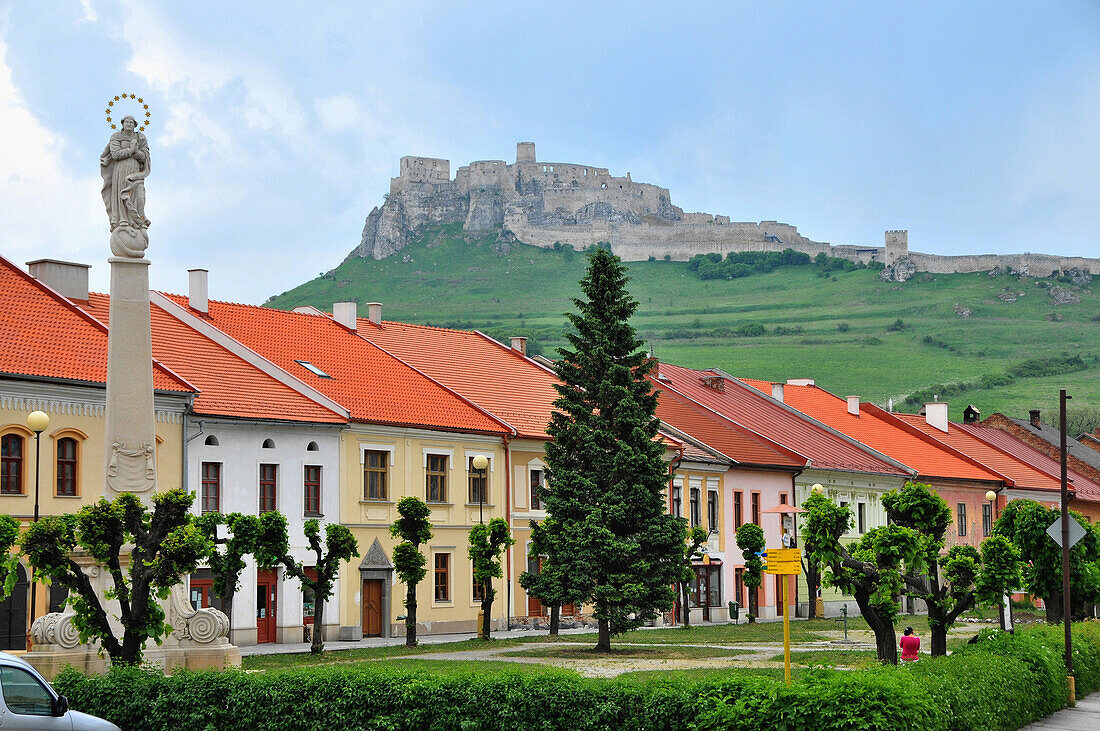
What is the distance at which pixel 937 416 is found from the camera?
77688 mm

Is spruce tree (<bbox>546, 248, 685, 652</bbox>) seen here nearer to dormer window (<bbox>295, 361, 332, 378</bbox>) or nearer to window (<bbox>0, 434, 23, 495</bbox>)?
dormer window (<bbox>295, 361, 332, 378</bbox>)

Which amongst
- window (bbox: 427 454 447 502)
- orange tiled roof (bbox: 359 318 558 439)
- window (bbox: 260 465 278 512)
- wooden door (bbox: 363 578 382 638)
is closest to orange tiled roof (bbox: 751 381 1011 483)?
orange tiled roof (bbox: 359 318 558 439)

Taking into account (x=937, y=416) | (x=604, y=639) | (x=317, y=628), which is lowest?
(x=604, y=639)

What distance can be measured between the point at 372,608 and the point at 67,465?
39.6 feet

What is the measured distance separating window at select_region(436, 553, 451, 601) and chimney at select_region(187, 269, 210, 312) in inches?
449

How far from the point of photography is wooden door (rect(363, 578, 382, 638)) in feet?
133

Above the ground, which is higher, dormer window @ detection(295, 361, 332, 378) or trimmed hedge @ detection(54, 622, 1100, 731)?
dormer window @ detection(295, 361, 332, 378)

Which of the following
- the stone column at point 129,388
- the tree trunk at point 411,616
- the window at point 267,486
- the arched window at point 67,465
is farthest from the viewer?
the window at point 267,486

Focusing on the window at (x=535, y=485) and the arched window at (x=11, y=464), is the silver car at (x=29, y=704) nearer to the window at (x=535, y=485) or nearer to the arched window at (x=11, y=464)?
the arched window at (x=11, y=464)

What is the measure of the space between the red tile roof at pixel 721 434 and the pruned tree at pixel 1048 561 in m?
14.1

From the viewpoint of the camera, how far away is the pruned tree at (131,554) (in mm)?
19844

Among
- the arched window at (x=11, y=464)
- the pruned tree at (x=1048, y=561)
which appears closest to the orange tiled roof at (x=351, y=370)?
the arched window at (x=11, y=464)

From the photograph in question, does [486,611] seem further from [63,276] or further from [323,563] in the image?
[63,276]

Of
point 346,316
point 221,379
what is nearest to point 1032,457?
point 346,316
